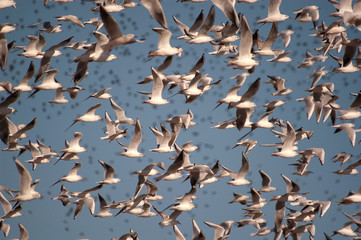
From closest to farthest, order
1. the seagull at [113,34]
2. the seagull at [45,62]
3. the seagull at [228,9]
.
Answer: the seagull at [113,34] < the seagull at [228,9] < the seagull at [45,62]

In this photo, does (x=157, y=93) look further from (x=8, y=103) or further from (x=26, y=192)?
(x=26, y=192)

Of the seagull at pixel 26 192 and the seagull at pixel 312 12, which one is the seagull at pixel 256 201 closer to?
the seagull at pixel 312 12

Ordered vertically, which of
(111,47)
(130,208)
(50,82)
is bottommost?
(130,208)

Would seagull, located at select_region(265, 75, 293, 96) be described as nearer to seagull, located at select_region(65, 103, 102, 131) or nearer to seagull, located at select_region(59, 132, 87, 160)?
seagull, located at select_region(65, 103, 102, 131)

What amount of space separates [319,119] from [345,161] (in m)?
1.66

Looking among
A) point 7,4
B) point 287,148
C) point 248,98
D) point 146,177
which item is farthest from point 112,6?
point 287,148

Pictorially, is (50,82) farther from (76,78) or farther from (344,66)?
(344,66)

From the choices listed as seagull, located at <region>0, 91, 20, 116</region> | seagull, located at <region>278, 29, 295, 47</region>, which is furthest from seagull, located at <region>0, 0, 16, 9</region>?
seagull, located at <region>278, 29, 295, 47</region>

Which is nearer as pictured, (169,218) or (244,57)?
(244,57)

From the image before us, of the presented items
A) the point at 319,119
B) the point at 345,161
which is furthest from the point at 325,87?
the point at 345,161

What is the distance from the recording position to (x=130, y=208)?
73.2ft

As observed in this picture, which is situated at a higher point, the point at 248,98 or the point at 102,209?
the point at 248,98

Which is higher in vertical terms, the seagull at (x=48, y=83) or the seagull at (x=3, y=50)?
the seagull at (x=3, y=50)

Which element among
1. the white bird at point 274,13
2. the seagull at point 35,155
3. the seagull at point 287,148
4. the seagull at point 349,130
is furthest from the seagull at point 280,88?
the seagull at point 35,155
